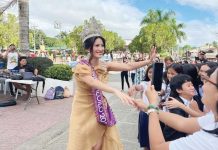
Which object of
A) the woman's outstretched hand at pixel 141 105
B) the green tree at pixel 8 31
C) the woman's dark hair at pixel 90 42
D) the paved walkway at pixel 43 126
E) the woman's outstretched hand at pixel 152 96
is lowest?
the paved walkway at pixel 43 126

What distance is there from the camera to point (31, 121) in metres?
7.35

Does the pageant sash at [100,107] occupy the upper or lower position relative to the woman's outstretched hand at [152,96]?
lower

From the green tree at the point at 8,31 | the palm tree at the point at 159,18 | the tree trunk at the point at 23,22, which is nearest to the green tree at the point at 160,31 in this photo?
the palm tree at the point at 159,18

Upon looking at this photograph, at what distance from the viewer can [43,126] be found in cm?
688

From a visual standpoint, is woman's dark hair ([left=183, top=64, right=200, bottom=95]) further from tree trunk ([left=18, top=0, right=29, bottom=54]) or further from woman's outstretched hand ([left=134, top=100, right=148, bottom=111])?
tree trunk ([left=18, top=0, right=29, bottom=54])

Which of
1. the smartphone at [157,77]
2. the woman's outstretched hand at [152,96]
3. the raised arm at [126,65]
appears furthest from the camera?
the raised arm at [126,65]

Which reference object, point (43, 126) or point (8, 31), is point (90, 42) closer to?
point (43, 126)

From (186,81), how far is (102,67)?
35.1 inches

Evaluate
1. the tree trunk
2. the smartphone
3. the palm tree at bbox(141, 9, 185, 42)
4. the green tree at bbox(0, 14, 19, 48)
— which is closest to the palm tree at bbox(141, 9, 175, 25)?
the palm tree at bbox(141, 9, 185, 42)

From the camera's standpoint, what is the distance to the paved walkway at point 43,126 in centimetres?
563

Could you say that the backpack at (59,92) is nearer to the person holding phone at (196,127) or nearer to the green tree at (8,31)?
the person holding phone at (196,127)

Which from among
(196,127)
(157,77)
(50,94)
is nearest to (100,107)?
(157,77)

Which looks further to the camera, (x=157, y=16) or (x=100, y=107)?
(x=157, y=16)

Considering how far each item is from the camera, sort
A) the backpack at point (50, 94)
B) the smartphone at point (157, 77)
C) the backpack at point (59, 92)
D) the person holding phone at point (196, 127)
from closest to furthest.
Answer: the person holding phone at point (196, 127) < the smartphone at point (157, 77) < the backpack at point (50, 94) < the backpack at point (59, 92)
